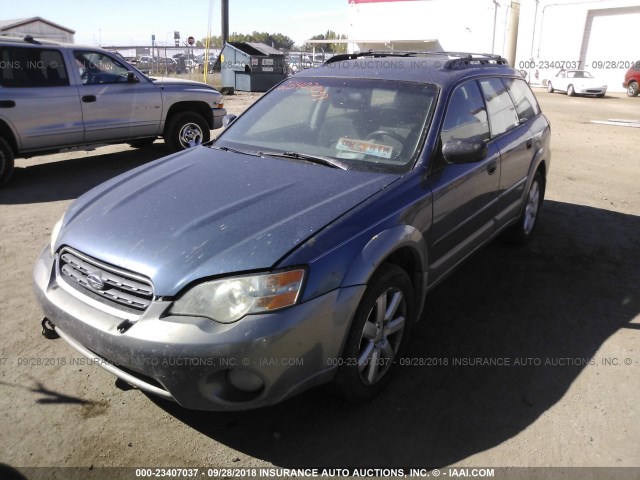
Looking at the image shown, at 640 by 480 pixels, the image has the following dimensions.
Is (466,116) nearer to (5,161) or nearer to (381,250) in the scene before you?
(381,250)

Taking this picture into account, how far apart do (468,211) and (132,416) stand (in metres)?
2.46

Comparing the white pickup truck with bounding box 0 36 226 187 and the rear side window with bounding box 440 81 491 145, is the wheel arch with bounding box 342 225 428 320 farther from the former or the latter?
the white pickup truck with bounding box 0 36 226 187

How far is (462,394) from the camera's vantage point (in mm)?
3096

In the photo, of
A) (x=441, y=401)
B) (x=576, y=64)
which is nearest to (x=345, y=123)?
(x=441, y=401)

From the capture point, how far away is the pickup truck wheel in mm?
6992

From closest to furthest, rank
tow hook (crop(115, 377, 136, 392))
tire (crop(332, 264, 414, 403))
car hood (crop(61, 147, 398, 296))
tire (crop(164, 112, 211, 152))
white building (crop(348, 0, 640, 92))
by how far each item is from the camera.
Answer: car hood (crop(61, 147, 398, 296)) < tire (crop(332, 264, 414, 403)) < tow hook (crop(115, 377, 136, 392)) < tire (crop(164, 112, 211, 152)) < white building (crop(348, 0, 640, 92))

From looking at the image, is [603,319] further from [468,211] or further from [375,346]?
[375,346]

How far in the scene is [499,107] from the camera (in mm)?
4461

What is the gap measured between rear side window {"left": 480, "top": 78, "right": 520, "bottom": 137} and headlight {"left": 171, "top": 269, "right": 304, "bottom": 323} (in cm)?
259

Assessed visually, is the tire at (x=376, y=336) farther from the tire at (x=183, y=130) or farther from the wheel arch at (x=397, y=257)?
the tire at (x=183, y=130)

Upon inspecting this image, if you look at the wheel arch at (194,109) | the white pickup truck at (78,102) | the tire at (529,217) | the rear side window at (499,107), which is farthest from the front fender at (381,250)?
the wheel arch at (194,109)

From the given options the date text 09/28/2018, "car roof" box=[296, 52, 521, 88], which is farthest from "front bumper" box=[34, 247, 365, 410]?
the date text 09/28/2018

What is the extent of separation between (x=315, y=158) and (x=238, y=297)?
1.35 meters

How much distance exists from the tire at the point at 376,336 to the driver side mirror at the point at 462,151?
0.81 metres
